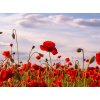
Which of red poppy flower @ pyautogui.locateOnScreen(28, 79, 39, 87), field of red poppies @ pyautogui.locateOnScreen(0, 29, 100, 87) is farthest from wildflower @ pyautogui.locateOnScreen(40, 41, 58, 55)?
red poppy flower @ pyautogui.locateOnScreen(28, 79, 39, 87)

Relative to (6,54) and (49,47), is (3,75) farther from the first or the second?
(49,47)

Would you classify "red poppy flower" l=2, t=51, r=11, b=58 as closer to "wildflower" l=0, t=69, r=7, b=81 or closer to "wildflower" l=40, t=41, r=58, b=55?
"wildflower" l=0, t=69, r=7, b=81

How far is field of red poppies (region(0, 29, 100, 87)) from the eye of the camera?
1.44 meters

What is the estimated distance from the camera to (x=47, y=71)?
1.49 m

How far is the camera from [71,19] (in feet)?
4.90

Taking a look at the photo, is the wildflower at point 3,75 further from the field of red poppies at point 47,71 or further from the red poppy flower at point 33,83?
the red poppy flower at point 33,83

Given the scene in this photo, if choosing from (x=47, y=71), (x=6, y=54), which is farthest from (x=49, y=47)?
(x=6, y=54)

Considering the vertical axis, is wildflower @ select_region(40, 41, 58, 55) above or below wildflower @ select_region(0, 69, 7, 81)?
above

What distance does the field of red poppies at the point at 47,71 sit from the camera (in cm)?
144

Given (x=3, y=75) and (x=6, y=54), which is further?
(x=6, y=54)
